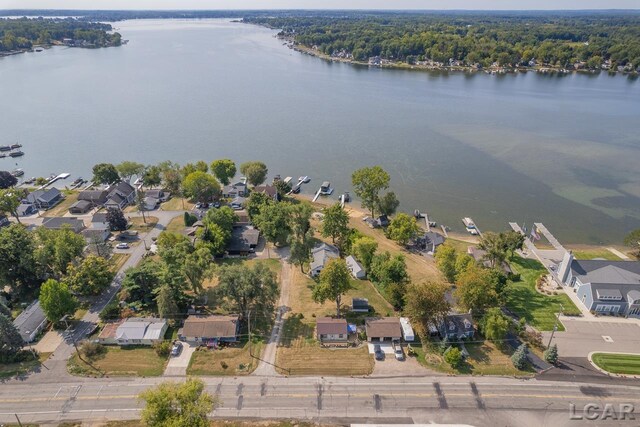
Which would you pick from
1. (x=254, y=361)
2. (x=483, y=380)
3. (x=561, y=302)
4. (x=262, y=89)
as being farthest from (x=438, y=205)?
(x=262, y=89)

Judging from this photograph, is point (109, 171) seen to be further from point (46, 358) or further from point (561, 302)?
point (561, 302)

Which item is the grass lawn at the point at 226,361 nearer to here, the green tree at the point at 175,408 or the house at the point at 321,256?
the green tree at the point at 175,408

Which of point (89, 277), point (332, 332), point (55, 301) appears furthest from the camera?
point (89, 277)

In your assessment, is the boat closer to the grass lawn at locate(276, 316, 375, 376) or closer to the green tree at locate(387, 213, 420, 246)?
the green tree at locate(387, 213, 420, 246)

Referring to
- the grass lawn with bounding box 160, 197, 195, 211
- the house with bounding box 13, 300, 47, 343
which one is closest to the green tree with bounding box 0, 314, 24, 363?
the house with bounding box 13, 300, 47, 343

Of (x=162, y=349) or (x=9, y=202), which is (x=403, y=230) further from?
(x=9, y=202)

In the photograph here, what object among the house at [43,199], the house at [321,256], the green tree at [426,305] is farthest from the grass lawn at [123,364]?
the house at [43,199]

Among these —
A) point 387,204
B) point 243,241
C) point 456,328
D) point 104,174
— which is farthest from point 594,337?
point 104,174
